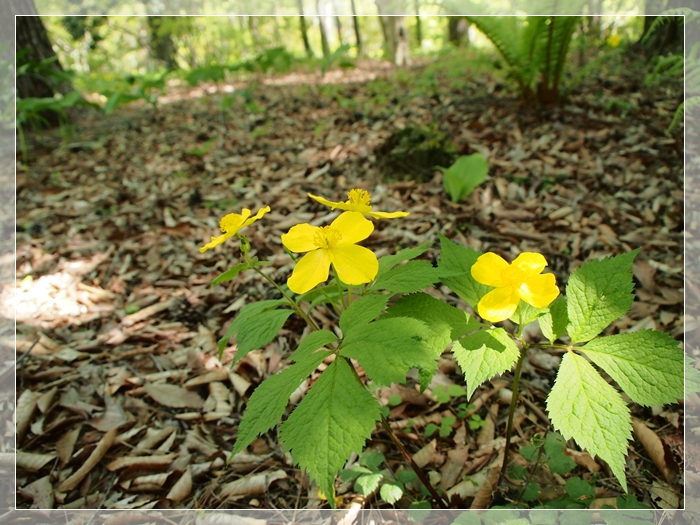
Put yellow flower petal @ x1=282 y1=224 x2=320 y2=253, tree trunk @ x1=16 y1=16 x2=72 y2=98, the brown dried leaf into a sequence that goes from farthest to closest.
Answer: tree trunk @ x1=16 y1=16 x2=72 y2=98
the brown dried leaf
yellow flower petal @ x1=282 y1=224 x2=320 y2=253

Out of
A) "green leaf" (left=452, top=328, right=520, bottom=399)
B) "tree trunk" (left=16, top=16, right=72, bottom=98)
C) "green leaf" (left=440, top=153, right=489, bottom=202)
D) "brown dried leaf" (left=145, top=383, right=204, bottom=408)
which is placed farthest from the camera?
"tree trunk" (left=16, top=16, right=72, bottom=98)

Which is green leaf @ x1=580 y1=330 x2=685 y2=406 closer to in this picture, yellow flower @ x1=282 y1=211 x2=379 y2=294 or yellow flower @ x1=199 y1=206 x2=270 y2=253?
yellow flower @ x1=282 y1=211 x2=379 y2=294

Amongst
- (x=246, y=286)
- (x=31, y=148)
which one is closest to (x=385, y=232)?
(x=246, y=286)

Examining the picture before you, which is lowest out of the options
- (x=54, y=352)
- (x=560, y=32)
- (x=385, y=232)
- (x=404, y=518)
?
(x=404, y=518)

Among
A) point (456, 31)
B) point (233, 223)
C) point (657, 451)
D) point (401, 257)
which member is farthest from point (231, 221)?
point (456, 31)

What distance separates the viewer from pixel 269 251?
101 inches

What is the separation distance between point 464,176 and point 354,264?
75.1 inches

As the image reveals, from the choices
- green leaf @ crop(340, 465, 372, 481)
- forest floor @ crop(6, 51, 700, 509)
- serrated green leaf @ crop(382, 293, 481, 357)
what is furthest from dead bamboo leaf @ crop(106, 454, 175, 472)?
serrated green leaf @ crop(382, 293, 481, 357)

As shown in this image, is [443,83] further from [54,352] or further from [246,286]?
[54,352]

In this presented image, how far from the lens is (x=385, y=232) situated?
98.0 inches

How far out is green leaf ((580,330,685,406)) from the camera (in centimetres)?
85

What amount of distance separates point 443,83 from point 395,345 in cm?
447

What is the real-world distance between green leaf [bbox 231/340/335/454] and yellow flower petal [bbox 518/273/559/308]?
1.43ft

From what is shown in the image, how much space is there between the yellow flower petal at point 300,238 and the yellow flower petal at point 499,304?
1.29ft
